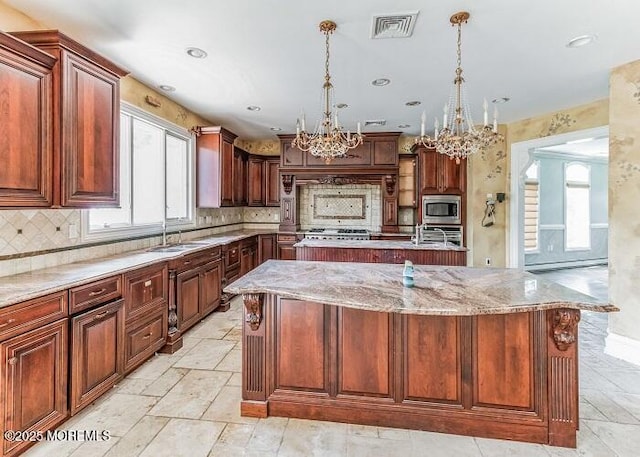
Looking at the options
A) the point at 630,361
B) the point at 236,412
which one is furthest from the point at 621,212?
the point at 236,412

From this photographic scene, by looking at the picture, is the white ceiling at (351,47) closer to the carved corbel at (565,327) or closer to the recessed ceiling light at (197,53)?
the recessed ceiling light at (197,53)

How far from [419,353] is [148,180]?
3.56m

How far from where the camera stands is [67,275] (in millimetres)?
2262

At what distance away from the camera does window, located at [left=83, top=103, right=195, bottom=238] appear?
11.1 feet

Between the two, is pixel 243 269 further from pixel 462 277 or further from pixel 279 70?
pixel 462 277

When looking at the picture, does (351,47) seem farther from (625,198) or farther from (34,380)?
(34,380)

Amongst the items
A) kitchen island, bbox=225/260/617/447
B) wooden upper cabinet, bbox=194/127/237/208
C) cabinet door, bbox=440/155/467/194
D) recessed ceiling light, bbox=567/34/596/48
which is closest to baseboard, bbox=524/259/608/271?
cabinet door, bbox=440/155/467/194

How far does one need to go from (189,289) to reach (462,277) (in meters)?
2.75

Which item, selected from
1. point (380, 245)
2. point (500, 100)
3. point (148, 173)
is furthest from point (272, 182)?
point (500, 100)

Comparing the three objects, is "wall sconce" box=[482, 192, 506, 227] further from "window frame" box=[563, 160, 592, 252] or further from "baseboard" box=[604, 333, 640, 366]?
"window frame" box=[563, 160, 592, 252]

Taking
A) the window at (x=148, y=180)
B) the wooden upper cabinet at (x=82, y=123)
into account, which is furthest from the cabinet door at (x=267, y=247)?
the wooden upper cabinet at (x=82, y=123)

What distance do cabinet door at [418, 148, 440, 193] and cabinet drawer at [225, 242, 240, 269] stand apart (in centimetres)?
334

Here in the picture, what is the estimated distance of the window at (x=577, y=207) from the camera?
7.84 meters

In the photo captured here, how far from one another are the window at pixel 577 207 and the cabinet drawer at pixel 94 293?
9011 millimetres
